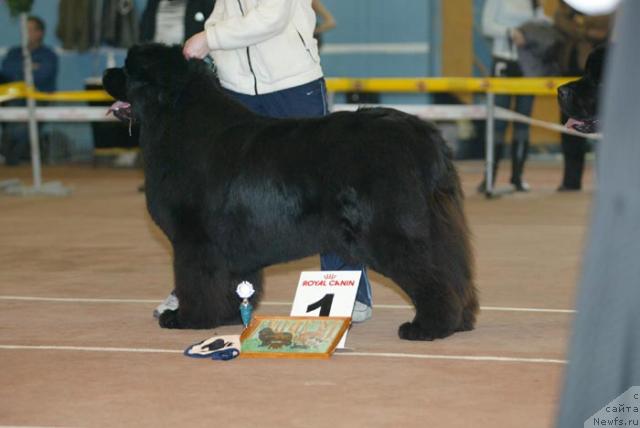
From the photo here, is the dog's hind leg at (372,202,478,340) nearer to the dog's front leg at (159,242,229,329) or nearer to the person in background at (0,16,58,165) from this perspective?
the dog's front leg at (159,242,229,329)

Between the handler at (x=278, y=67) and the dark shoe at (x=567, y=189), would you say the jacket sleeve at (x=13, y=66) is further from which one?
the handler at (x=278, y=67)

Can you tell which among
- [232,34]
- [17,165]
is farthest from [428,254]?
[17,165]

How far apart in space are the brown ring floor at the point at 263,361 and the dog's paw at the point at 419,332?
0.13 ft

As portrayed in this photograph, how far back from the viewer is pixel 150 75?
462cm

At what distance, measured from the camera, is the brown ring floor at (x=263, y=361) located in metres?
3.37

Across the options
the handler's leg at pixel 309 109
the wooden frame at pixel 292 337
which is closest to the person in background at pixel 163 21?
the handler's leg at pixel 309 109

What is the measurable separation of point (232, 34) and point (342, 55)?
29.5 ft

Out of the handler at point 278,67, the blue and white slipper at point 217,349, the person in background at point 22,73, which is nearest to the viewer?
the blue and white slipper at point 217,349

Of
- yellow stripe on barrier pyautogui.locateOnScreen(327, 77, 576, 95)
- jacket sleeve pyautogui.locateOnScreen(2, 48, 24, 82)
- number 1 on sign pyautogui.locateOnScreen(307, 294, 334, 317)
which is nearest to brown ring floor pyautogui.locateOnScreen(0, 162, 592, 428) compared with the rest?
number 1 on sign pyautogui.locateOnScreen(307, 294, 334, 317)

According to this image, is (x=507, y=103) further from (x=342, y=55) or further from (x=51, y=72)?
(x=51, y=72)

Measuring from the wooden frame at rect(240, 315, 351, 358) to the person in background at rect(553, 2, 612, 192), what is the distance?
259 inches

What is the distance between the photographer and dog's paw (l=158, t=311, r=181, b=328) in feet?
15.2

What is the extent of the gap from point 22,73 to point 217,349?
1016 centimetres

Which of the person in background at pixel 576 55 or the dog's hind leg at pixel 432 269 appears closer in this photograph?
the dog's hind leg at pixel 432 269
